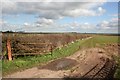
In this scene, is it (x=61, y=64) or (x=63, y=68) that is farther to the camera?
(x=61, y=64)

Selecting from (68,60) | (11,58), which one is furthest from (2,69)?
(68,60)

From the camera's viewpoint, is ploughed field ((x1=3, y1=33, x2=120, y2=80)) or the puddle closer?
ploughed field ((x1=3, y1=33, x2=120, y2=80))

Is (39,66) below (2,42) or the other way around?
below

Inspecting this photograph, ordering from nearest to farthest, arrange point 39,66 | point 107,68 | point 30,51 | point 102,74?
point 102,74
point 107,68
point 39,66
point 30,51

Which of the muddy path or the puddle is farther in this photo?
the puddle

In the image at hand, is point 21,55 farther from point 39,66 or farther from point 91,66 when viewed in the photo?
point 91,66

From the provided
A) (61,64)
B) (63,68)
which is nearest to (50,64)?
(61,64)

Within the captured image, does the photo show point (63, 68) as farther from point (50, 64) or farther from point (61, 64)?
point (50, 64)

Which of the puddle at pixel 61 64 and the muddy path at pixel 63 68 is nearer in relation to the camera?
the muddy path at pixel 63 68

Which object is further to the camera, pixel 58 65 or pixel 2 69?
pixel 58 65

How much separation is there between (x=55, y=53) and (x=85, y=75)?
7.19 m

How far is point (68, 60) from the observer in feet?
56.5

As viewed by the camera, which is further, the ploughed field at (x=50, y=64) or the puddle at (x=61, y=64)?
the puddle at (x=61, y=64)

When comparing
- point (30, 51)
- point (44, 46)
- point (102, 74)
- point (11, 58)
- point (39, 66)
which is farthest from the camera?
point (44, 46)
